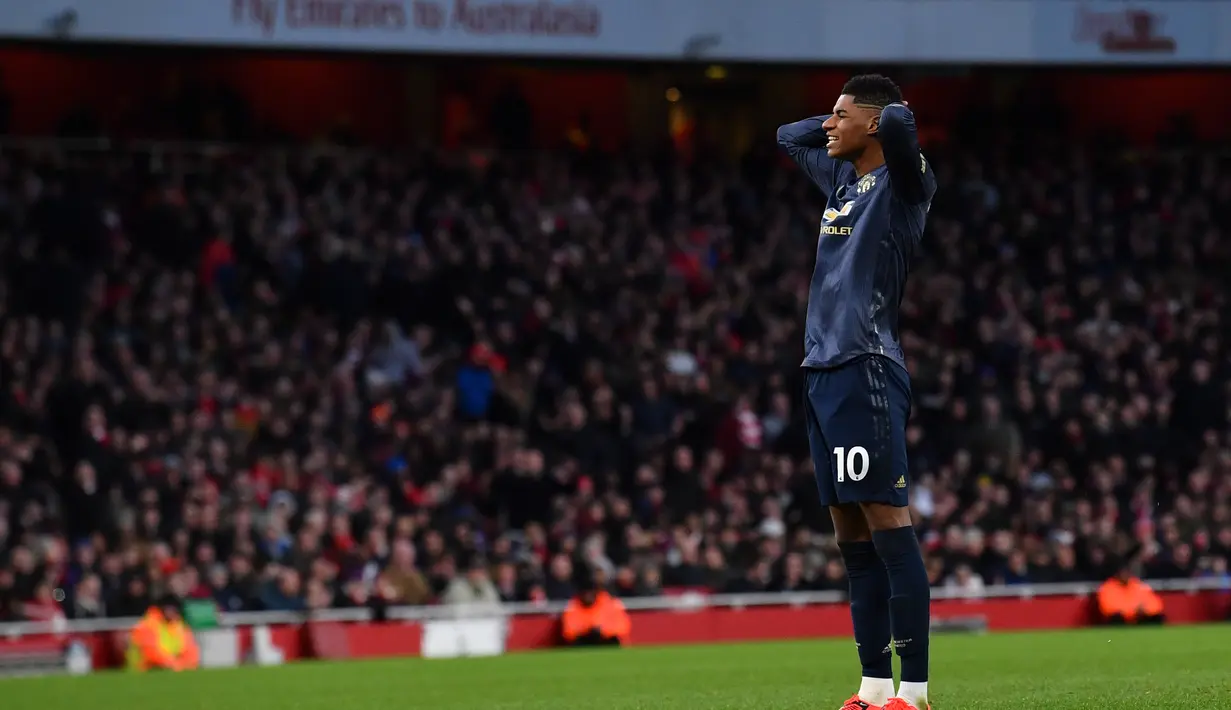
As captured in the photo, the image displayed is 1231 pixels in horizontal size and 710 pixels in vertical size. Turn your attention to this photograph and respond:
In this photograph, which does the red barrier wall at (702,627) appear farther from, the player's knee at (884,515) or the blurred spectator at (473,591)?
the player's knee at (884,515)

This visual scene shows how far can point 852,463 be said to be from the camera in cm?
628

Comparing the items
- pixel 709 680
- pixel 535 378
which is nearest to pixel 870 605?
pixel 709 680

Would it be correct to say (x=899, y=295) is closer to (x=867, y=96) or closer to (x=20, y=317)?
(x=867, y=96)

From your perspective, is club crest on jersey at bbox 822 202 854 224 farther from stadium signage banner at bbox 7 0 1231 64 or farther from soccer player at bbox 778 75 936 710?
stadium signage banner at bbox 7 0 1231 64

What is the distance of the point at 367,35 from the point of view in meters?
21.4

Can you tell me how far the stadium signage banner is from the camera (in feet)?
68.0

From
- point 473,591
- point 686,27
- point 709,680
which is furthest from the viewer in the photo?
point 686,27

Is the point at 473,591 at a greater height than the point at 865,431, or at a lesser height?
lesser

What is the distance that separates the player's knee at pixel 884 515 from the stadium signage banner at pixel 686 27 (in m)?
15.8

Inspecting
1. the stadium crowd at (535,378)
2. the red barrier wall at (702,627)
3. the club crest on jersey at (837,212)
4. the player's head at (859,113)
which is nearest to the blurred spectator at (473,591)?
the stadium crowd at (535,378)

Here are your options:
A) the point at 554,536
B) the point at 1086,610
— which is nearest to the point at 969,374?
the point at 1086,610

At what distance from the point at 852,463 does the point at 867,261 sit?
0.68 m

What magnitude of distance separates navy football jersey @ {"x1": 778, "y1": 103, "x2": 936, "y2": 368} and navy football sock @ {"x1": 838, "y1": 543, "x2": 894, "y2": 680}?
2.25 feet

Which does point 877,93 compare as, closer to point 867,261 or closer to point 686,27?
point 867,261
